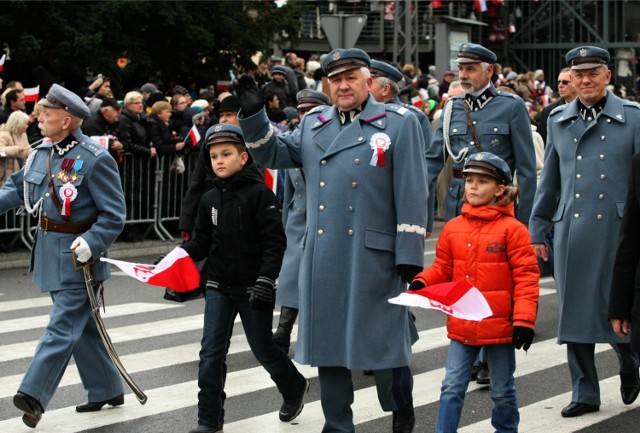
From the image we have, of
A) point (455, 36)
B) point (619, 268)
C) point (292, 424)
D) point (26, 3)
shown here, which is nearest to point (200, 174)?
point (292, 424)

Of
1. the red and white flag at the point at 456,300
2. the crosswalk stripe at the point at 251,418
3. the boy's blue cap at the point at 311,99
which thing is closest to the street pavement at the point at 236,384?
the crosswalk stripe at the point at 251,418

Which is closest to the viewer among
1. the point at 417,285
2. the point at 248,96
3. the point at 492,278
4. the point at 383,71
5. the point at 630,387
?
the point at 248,96

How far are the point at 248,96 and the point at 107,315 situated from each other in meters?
5.92

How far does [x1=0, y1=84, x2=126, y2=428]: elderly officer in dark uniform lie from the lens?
7.66 metres

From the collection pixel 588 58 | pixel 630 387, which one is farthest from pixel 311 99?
pixel 630 387

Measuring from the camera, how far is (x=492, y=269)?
6.76 m

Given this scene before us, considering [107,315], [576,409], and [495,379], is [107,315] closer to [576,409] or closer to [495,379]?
[576,409]

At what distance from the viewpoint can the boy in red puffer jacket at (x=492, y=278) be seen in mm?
6703

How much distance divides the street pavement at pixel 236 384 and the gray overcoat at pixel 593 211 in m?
0.57

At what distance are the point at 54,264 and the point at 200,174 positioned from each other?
193 cm

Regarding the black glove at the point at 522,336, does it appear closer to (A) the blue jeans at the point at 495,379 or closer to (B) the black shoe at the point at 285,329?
(A) the blue jeans at the point at 495,379

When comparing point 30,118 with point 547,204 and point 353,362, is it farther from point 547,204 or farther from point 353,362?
point 353,362

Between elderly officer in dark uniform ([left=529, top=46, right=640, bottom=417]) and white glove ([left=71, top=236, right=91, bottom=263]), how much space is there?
2.70m

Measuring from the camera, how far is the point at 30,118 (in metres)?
15.7
